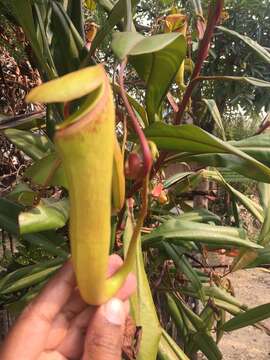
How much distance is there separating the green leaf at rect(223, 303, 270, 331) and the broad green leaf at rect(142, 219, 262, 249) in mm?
135

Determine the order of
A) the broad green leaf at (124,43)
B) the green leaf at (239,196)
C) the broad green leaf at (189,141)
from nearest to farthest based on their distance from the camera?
the broad green leaf at (124,43)
the broad green leaf at (189,141)
the green leaf at (239,196)

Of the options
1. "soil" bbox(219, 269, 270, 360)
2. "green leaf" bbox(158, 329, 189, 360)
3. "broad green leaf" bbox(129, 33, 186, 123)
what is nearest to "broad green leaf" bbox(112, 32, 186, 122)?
"broad green leaf" bbox(129, 33, 186, 123)

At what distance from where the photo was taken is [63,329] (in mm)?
498

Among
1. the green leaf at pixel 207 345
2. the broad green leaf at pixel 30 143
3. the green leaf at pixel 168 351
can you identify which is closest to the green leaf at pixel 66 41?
the broad green leaf at pixel 30 143

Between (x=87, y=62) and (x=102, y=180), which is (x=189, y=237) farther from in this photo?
(x=102, y=180)

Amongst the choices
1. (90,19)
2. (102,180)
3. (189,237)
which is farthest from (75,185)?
(90,19)

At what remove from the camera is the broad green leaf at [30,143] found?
1.97 ft

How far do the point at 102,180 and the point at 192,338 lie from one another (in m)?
0.67

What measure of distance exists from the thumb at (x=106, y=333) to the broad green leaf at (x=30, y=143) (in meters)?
0.27

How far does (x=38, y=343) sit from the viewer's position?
0.46 meters

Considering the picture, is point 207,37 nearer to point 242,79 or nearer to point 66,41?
point 242,79

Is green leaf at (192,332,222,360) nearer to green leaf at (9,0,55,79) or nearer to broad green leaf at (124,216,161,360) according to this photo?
broad green leaf at (124,216,161,360)

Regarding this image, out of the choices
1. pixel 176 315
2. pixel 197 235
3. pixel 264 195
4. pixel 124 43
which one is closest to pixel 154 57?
pixel 124 43

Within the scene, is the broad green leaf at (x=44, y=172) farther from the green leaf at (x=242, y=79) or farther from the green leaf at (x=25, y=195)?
the green leaf at (x=242, y=79)
